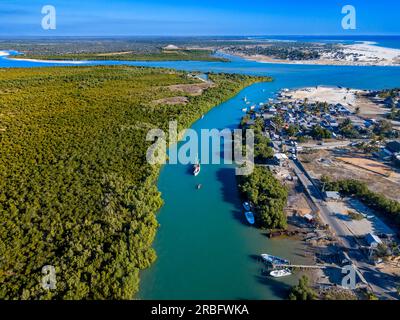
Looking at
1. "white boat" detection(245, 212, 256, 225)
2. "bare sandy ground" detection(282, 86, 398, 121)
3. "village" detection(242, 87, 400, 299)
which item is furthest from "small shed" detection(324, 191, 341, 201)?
"bare sandy ground" detection(282, 86, 398, 121)

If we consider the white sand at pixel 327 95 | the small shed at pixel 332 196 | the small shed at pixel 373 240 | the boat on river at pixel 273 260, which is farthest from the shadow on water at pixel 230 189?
the white sand at pixel 327 95

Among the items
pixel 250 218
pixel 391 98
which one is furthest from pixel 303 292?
pixel 391 98

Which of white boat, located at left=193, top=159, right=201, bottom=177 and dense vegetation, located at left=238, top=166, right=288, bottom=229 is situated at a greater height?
white boat, located at left=193, top=159, right=201, bottom=177

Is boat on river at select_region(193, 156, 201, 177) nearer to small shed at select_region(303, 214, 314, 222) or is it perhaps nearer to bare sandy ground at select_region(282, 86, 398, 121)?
small shed at select_region(303, 214, 314, 222)

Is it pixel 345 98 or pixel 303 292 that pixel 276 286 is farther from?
pixel 345 98

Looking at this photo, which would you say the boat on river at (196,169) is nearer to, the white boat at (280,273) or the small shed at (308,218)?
the small shed at (308,218)
